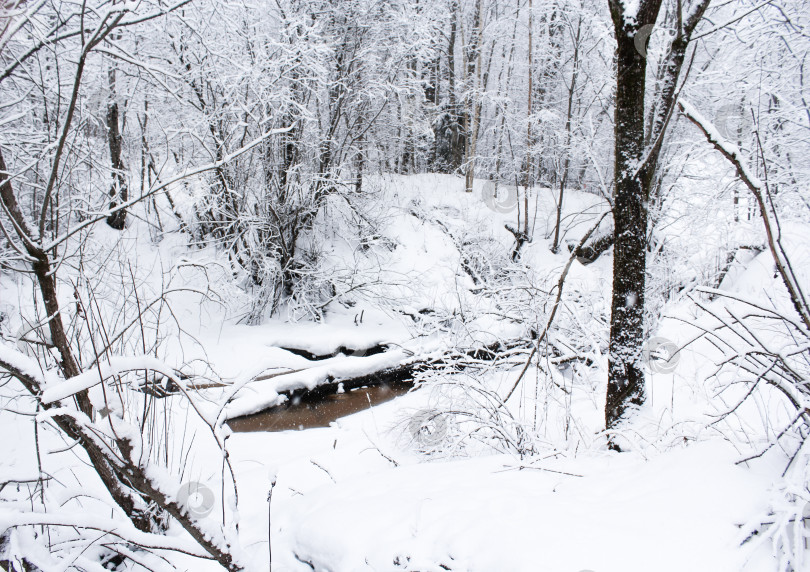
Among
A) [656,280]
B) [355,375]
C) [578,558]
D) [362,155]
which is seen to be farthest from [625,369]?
[362,155]

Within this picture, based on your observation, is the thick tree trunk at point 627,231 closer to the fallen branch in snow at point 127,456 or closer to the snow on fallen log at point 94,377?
the fallen branch in snow at point 127,456

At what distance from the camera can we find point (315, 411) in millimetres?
6652

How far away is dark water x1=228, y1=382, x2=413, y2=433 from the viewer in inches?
239

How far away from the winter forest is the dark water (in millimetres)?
70

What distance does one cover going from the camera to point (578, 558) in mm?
1451

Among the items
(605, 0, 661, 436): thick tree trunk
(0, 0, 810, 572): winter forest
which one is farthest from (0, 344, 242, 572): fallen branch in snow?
(605, 0, 661, 436): thick tree trunk

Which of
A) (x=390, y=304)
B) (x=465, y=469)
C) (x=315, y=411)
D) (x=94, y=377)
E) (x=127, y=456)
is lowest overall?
(x=315, y=411)

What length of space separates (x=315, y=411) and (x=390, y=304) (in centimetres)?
307

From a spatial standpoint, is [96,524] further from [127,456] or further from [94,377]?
[94,377]

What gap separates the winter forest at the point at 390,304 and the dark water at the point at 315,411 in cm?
7

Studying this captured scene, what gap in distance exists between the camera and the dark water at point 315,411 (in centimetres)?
606

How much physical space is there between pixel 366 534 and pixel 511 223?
12436 mm

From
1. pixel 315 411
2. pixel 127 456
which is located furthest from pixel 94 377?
pixel 315 411

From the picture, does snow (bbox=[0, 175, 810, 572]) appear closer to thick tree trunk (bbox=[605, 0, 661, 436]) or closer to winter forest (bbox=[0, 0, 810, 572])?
winter forest (bbox=[0, 0, 810, 572])
